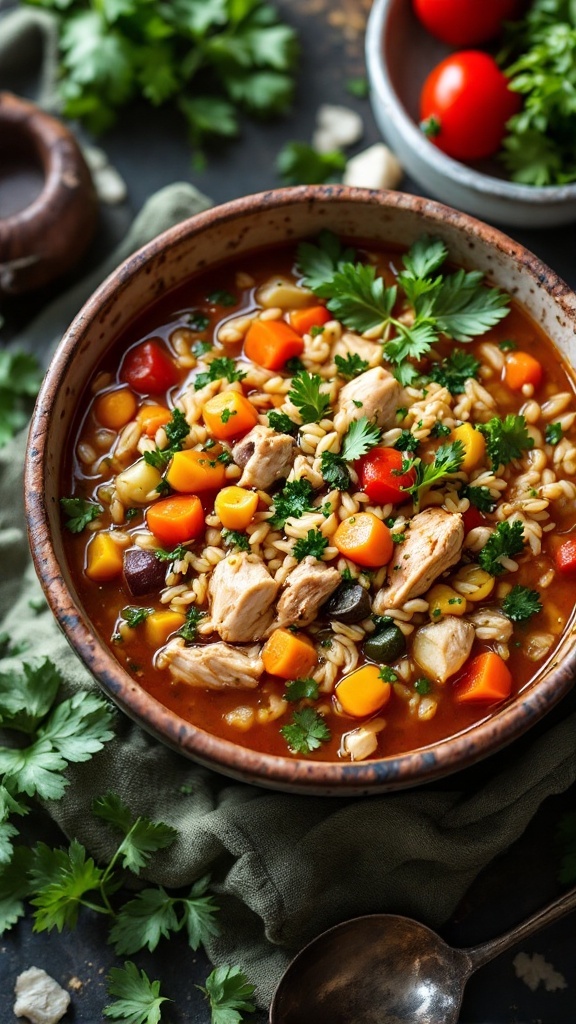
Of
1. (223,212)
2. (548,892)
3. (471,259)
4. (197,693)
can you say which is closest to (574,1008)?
(548,892)

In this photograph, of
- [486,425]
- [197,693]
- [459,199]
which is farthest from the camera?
[459,199]

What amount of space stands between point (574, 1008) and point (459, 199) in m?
3.40

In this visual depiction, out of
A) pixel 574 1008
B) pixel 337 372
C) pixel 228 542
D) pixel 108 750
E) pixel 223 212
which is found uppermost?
pixel 223 212

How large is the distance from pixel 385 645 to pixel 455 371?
114 cm

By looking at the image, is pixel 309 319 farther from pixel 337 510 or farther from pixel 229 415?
pixel 337 510

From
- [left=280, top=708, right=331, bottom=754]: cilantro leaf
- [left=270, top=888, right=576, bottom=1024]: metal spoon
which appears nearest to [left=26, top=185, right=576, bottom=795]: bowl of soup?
[left=280, top=708, right=331, bottom=754]: cilantro leaf

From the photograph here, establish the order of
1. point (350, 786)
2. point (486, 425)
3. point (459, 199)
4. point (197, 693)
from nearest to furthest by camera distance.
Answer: point (350, 786)
point (197, 693)
point (486, 425)
point (459, 199)

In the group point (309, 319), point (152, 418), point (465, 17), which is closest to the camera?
point (152, 418)

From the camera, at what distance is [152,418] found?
4227 millimetres

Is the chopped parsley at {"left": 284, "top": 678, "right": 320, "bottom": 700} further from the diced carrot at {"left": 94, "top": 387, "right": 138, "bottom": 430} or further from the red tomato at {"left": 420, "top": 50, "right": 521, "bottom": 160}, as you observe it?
the red tomato at {"left": 420, "top": 50, "right": 521, "bottom": 160}

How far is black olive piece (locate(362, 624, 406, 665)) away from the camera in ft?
12.8

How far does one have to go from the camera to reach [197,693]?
3.91m

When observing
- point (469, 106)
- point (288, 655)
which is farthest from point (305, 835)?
point (469, 106)

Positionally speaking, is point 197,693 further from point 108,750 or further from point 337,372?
point 337,372
